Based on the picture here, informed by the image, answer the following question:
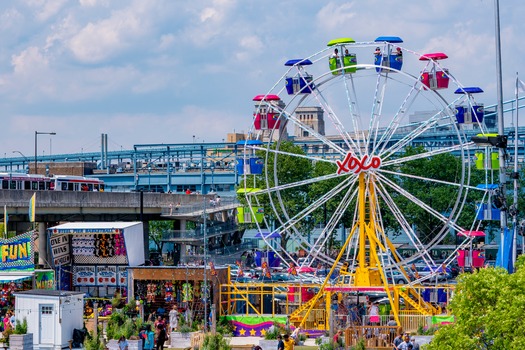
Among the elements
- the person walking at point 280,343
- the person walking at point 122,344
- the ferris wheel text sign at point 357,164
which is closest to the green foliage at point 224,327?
the person walking at point 280,343

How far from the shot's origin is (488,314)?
3475 centimetres

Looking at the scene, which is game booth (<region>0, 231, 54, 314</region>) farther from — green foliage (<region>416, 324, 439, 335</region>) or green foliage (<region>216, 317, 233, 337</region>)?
green foliage (<region>416, 324, 439, 335</region>)

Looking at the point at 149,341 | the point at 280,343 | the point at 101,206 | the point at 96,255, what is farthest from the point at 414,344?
the point at 101,206

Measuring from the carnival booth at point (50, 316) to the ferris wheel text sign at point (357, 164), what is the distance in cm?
1323

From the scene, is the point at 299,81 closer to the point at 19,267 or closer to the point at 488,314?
the point at 19,267

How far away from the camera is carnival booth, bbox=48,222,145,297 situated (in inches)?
2495

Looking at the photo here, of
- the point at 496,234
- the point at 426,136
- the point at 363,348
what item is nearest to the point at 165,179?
the point at 426,136

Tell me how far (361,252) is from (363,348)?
33.7 feet

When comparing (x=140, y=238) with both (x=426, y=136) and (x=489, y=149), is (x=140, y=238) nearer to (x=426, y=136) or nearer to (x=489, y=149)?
(x=489, y=149)

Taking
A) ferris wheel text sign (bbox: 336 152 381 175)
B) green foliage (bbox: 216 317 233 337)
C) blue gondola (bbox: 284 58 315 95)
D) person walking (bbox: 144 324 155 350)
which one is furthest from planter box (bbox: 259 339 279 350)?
blue gondola (bbox: 284 58 315 95)

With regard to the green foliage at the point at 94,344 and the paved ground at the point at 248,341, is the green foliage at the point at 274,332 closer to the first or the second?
the paved ground at the point at 248,341

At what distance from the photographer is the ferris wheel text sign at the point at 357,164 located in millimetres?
55987

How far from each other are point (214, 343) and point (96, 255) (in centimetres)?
2027

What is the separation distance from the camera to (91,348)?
1793 inches
